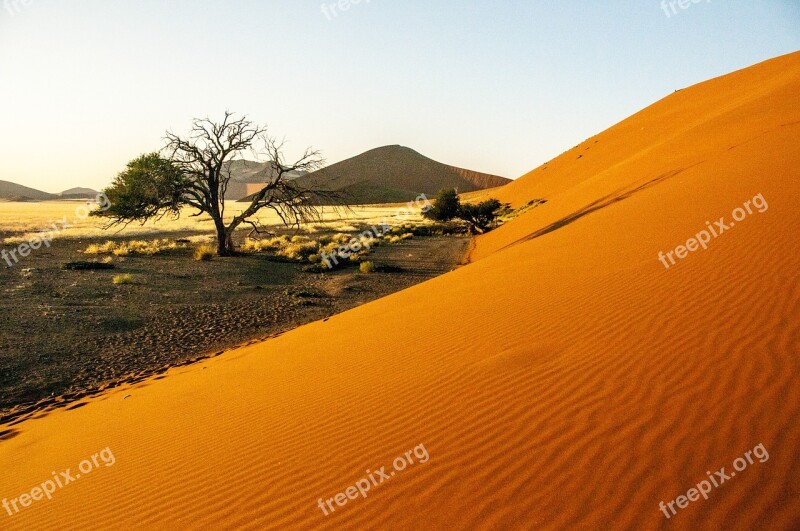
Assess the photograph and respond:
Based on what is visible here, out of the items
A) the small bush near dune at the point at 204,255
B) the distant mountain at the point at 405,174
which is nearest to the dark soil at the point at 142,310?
the small bush near dune at the point at 204,255

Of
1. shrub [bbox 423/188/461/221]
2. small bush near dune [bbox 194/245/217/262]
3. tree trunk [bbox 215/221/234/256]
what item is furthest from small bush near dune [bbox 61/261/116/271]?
shrub [bbox 423/188/461/221]

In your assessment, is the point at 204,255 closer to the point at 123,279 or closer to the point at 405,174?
the point at 123,279

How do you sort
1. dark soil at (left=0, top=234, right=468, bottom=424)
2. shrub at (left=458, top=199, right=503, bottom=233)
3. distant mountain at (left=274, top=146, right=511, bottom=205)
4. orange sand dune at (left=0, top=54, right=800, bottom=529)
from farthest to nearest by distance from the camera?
1. distant mountain at (left=274, top=146, right=511, bottom=205)
2. shrub at (left=458, top=199, right=503, bottom=233)
3. dark soil at (left=0, top=234, right=468, bottom=424)
4. orange sand dune at (left=0, top=54, right=800, bottom=529)

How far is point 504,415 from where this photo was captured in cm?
402

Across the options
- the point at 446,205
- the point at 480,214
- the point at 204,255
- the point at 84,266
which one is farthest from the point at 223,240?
the point at 446,205

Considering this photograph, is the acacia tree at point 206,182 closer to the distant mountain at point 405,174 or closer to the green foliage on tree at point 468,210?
the green foliage on tree at point 468,210

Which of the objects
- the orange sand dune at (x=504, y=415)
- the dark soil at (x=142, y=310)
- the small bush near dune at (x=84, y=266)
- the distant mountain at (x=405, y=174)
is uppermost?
the distant mountain at (x=405, y=174)

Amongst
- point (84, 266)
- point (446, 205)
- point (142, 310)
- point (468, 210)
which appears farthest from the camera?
point (446, 205)

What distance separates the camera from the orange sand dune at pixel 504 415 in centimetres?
302

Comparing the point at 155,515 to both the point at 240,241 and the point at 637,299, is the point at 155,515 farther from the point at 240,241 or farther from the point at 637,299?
the point at 240,241

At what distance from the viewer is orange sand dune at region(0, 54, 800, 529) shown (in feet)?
9.92

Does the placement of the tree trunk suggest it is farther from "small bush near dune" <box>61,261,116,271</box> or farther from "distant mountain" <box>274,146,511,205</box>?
"distant mountain" <box>274,146,511,205</box>

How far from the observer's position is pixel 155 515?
3.76m

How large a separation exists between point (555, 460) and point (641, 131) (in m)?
45.8
